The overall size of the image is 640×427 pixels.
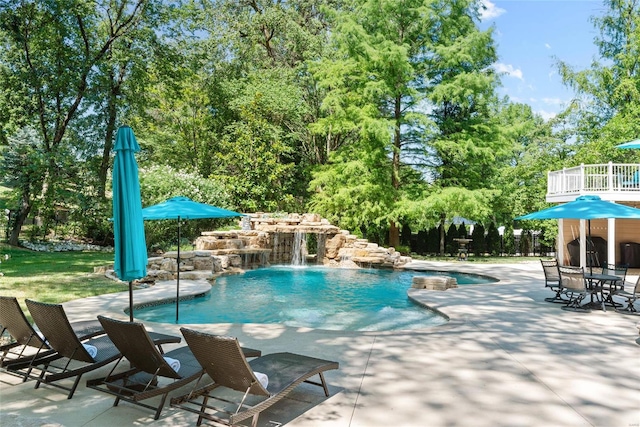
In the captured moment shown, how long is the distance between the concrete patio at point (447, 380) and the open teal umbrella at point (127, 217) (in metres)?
1.15

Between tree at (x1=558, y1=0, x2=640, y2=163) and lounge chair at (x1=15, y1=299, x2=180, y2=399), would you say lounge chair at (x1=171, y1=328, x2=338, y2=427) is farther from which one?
tree at (x1=558, y1=0, x2=640, y2=163)

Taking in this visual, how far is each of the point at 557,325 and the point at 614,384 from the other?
2961 mm

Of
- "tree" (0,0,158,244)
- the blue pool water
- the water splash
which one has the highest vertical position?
"tree" (0,0,158,244)

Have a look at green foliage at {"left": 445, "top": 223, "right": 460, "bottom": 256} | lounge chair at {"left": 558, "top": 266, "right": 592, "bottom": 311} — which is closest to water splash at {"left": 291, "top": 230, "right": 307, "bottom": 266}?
green foliage at {"left": 445, "top": 223, "right": 460, "bottom": 256}

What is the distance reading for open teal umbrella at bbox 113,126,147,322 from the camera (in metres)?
5.26

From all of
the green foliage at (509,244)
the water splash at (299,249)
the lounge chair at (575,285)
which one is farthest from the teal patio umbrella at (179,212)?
the green foliage at (509,244)

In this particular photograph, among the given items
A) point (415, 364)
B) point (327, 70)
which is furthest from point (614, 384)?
point (327, 70)

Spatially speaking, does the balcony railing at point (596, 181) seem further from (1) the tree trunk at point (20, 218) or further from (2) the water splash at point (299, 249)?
(1) the tree trunk at point (20, 218)

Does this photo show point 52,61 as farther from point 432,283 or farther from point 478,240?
point 478,240

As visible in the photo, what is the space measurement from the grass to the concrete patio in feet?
5.59

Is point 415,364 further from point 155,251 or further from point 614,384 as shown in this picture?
point 155,251

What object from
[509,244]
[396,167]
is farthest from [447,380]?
[509,244]

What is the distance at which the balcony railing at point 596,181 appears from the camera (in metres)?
16.2

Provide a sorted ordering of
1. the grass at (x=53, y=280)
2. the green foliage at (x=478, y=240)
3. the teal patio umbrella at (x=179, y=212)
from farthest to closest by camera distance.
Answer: the green foliage at (x=478, y=240) → the grass at (x=53, y=280) → the teal patio umbrella at (x=179, y=212)
